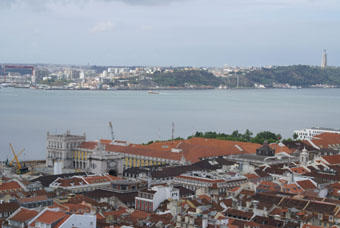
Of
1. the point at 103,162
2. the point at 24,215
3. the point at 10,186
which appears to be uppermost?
the point at 24,215

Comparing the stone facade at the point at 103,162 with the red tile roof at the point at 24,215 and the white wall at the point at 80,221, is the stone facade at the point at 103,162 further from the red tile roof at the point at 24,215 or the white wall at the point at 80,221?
the white wall at the point at 80,221

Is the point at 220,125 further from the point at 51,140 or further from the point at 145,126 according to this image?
the point at 51,140

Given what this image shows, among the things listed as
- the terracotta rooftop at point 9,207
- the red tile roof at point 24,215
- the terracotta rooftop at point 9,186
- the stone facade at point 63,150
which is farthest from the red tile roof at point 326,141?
the red tile roof at point 24,215

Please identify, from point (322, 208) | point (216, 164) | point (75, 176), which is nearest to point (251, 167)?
point (216, 164)

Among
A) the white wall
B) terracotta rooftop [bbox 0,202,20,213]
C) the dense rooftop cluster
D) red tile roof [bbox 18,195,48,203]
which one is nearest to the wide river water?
the dense rooftop cluster

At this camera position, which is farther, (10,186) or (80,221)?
(10,186)

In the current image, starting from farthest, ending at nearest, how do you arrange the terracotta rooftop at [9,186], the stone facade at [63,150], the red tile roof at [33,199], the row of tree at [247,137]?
the row of tree at [247,137], the stone facade at [63,150], the terracotta rooftop at [9,186], the red tile roof at [33,199]

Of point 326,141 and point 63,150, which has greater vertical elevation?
point 326,141

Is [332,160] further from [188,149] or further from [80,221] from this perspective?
[80,221]

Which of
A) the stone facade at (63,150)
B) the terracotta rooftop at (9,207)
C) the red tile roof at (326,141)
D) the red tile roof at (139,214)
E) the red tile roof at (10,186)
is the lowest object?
the stone facade at (63,150)

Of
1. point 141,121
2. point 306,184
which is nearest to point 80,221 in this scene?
point 306,184

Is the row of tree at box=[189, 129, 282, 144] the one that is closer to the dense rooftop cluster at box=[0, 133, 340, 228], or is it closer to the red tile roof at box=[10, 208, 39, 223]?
the dense rooftop cluster at box=[0, 133, 340, 228]
